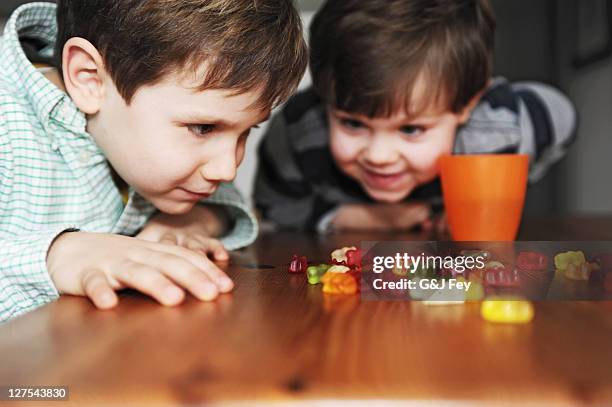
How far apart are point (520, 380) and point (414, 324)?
131 mm

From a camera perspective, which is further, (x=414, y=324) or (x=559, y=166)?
(x=559, y=166)

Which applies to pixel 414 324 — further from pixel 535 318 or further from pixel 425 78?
pixel 425 78

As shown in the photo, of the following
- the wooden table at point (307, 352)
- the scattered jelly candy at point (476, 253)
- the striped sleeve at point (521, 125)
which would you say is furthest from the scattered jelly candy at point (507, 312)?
the striped sleeve at point (521, 125)

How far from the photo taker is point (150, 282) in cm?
59

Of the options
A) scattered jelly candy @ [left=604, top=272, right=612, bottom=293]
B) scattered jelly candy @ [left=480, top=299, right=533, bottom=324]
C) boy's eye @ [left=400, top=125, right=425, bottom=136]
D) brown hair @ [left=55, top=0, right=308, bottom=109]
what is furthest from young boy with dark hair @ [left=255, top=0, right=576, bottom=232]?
scattered jelly candy @ [left=480, top=299, right=533, bottom=324]

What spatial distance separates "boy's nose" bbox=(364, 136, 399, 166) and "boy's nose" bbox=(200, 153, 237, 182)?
0.41 m

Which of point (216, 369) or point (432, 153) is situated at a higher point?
point (216, 369)

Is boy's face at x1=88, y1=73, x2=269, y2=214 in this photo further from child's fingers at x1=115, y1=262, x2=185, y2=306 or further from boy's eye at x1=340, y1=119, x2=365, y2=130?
boy's eye at x1=340, y1=119, x2=365, y2=130

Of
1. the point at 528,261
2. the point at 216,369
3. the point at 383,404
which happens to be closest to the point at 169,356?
the point at 216,369

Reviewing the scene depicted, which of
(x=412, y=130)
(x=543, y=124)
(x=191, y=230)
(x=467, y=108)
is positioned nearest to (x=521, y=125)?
(x=543, y=124)

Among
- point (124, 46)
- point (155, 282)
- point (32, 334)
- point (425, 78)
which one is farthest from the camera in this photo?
point (425, 78)

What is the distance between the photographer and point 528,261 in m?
0.67

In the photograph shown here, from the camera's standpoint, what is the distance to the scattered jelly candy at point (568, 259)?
672 mm

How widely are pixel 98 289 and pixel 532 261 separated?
43 centimetres
